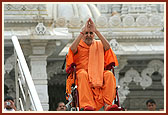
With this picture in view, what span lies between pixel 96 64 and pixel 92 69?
0.11 metres

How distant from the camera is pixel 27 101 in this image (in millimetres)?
9250

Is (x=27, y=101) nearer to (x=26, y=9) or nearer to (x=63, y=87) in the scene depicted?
(x=26, y=9)

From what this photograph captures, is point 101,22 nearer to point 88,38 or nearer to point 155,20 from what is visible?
point 155,20

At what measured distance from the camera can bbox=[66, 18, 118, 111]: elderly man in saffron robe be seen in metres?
10.6

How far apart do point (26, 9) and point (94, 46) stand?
6.85 meters

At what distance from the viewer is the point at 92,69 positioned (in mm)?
10953

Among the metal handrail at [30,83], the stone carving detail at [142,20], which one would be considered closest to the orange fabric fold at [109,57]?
the metal handrail at [30,83]

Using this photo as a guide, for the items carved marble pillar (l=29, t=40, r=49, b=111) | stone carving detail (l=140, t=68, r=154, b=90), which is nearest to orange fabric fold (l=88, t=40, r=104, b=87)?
carved marble pillar (l=29, t=40, r=49, b=111)

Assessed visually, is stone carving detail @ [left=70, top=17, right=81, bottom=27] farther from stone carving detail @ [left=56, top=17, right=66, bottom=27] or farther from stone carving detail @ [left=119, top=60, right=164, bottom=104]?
stone carving detail @ [left=119, top=60, right=164, bottom=104]

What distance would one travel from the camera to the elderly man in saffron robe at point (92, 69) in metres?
10.6

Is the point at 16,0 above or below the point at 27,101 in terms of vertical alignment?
above

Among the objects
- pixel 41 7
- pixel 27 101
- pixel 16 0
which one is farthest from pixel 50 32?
pixel 27 101

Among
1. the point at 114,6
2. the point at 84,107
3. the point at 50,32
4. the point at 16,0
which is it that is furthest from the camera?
the point at 114,6

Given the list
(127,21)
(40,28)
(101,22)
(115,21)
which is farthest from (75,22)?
(40,28)
